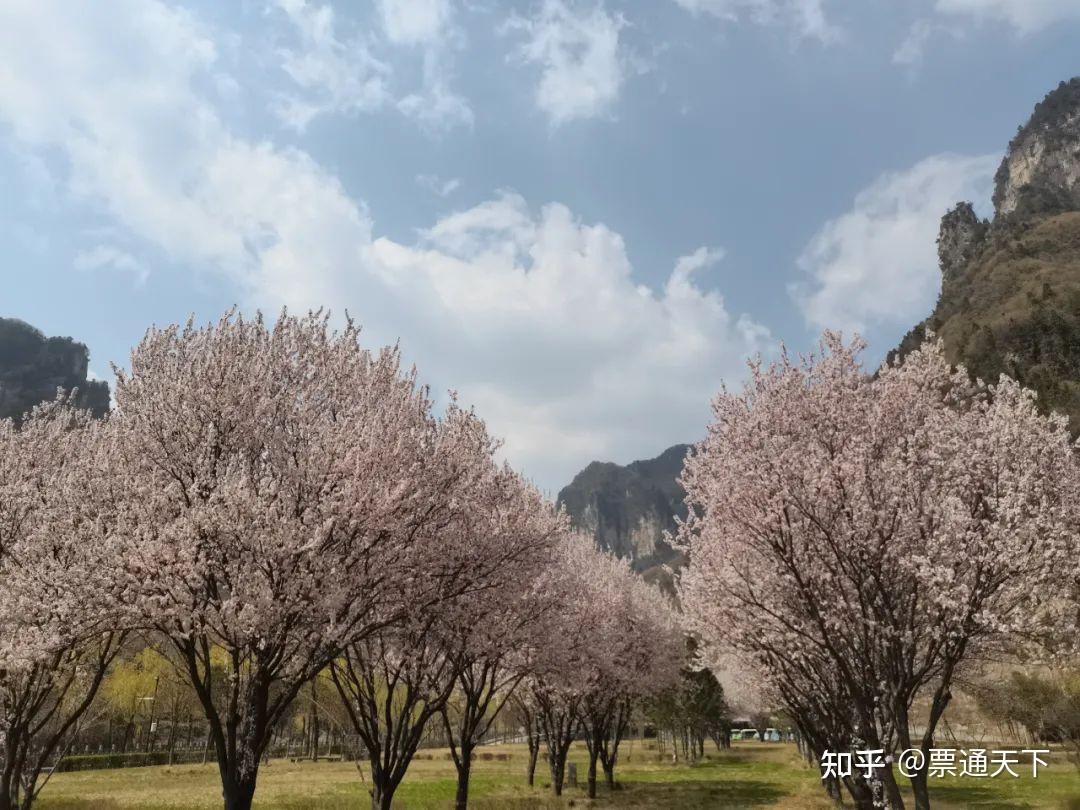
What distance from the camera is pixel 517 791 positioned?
39.2 m

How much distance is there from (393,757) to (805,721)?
1351 centimetres

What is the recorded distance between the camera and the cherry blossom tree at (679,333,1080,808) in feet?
46.0

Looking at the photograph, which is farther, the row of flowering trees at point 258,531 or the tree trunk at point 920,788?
the tree trunk at point 920,788

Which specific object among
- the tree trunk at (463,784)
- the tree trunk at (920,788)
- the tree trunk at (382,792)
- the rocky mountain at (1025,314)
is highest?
the rocky mountain at (1025,314)

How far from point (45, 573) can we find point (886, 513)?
56.7 ft

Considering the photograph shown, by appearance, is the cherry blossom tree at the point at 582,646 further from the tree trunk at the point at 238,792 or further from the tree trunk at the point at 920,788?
the tree trunk at the point at 238,792

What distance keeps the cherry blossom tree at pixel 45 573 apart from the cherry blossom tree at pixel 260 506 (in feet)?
2.77

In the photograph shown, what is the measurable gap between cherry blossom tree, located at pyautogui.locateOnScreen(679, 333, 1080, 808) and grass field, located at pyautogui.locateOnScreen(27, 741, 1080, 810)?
19.6 m

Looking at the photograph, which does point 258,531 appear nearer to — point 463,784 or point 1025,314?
point 463,784

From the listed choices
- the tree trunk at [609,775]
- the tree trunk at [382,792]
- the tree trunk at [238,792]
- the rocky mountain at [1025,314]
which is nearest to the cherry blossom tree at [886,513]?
the tree trunk at [382,792]

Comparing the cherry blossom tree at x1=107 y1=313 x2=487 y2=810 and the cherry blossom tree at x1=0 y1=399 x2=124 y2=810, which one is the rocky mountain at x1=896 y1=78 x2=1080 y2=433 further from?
the cherry blossom tree at x1=0 y1=399 x2=124 y2=810

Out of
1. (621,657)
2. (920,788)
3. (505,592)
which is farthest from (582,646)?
(920,788)

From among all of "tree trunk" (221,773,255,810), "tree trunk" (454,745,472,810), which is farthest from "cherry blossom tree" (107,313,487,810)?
"tree trunk" (454,745,472,810)

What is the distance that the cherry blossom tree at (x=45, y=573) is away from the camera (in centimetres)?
1317
